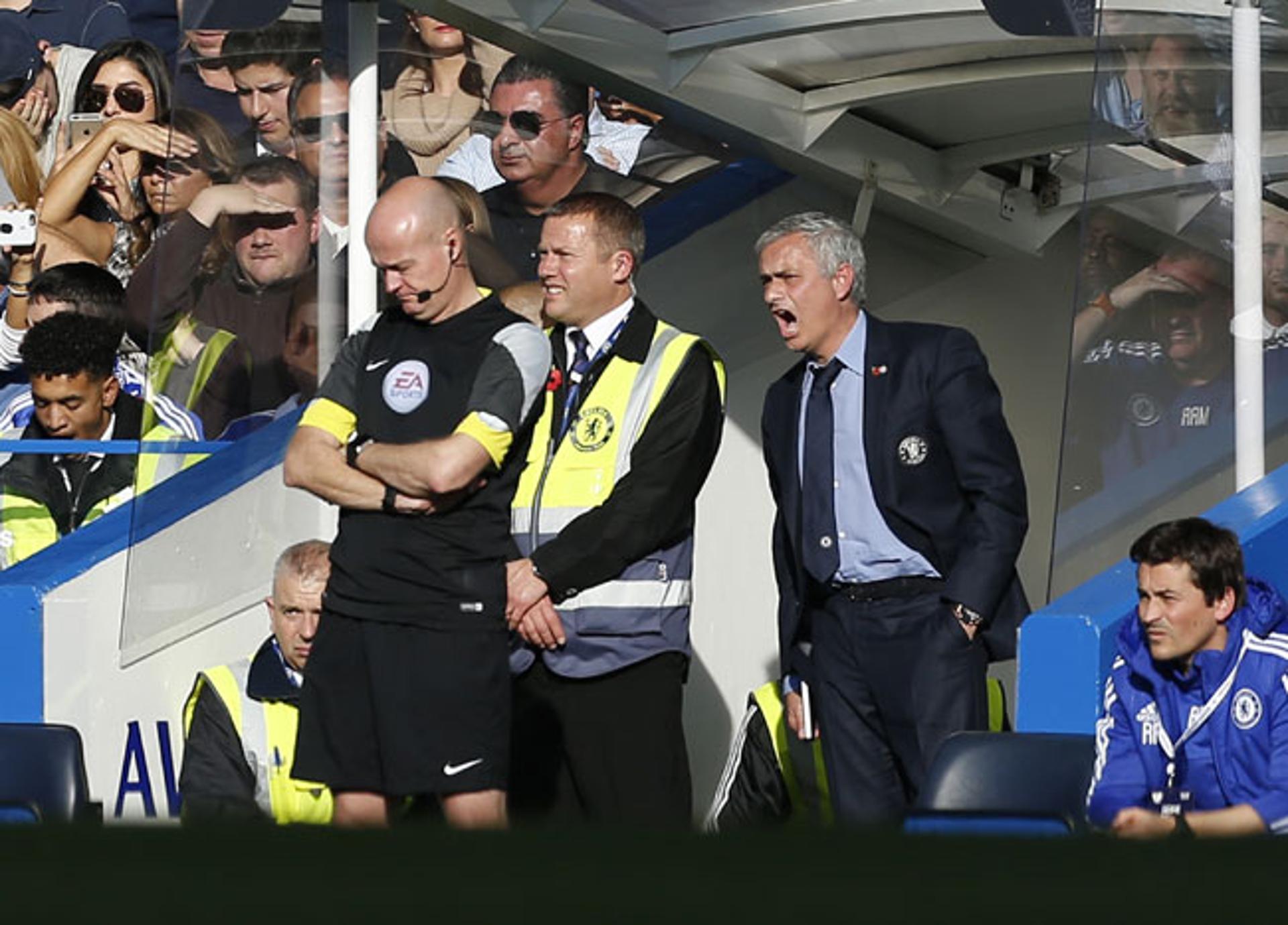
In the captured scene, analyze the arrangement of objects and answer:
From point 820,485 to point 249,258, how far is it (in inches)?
68.9

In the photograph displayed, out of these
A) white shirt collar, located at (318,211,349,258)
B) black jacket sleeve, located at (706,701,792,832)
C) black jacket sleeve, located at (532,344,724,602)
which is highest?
white shirt collar, located at (318,211,349,258)

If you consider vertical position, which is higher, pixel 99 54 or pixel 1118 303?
pixel 99 54

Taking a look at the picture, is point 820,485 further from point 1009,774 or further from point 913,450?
point 1009,774

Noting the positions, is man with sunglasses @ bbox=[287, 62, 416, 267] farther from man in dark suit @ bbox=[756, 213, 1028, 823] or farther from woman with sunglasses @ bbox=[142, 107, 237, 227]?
man in dark suit @ bbox=[756, 213, 1028, 823]

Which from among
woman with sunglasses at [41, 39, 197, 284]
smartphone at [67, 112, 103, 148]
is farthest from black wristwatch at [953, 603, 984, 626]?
smartphone at [67, 112, 103, 148]

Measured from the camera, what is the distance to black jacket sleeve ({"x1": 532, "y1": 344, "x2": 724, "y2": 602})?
463 cm

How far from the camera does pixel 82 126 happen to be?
27.7 ft

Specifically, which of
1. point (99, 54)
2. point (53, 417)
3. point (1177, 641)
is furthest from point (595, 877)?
point (99, 54)

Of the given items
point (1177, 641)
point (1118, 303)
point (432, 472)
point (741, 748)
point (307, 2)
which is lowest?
point (741, 748)

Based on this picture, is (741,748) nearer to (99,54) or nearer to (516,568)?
(516,568)

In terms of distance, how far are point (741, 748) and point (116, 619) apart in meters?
1.73

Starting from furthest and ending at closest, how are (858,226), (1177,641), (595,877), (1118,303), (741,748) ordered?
(858,226) → (741,748) → (1118,303) → (1177,641) → (595,877)

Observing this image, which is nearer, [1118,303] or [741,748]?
[1118,303]

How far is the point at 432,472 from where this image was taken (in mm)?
4457
